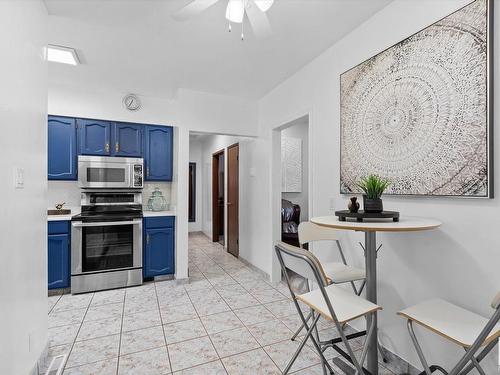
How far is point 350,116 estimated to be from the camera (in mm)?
2273

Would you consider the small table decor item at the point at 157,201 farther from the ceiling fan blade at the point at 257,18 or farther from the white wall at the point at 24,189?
the ceiling fan blade at the point at 257,18

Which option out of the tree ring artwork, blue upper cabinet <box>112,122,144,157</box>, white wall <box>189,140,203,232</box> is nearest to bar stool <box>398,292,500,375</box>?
the tree ring artwork

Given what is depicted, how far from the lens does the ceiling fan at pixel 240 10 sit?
1540 mm

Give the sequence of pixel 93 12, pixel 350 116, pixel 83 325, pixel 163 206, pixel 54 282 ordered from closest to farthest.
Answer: pixel 93 12, pixel 350 116, pixel 83 325, pixel 54 282, pixel 163 206

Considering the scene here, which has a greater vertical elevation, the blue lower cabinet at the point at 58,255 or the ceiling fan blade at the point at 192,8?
the ceiling fan blade at the point at 192,8

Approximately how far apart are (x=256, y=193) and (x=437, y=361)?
2843mm

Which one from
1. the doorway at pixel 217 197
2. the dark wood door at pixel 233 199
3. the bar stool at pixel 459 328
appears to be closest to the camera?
the bar stool at pixel 459 328

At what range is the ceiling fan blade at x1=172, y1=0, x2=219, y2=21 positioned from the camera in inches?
59.7

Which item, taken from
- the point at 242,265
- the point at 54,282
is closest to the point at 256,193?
the point at 242,265

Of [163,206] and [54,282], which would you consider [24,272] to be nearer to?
[54,282]

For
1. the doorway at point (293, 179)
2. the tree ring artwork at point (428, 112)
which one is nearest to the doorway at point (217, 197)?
the doorway at point (293, 179)

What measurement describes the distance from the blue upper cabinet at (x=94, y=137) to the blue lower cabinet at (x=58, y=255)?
101 cm

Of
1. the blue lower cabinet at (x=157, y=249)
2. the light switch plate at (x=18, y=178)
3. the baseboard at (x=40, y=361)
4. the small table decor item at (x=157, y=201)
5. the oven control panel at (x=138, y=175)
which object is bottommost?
the baseboard at (x=40, y=361)

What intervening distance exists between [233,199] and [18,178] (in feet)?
12.1
